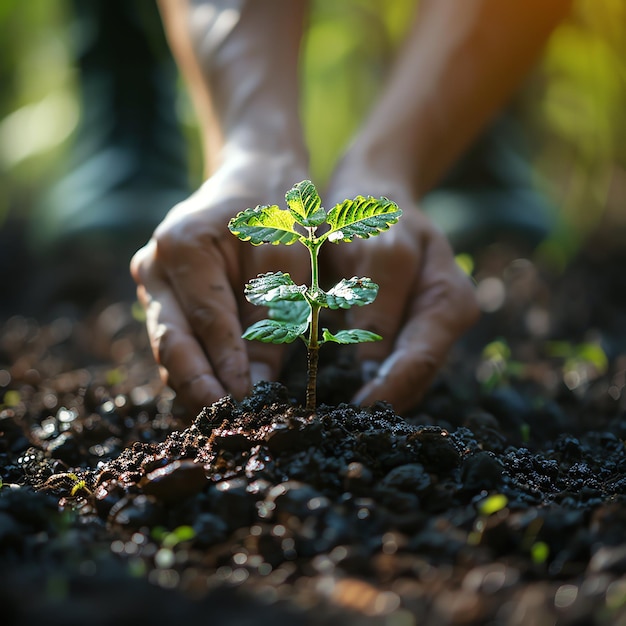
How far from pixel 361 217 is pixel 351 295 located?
0.45 feet

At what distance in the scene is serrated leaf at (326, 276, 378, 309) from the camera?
1.15 m

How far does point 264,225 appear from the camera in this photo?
1.22m

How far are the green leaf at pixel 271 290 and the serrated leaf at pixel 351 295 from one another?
5cm

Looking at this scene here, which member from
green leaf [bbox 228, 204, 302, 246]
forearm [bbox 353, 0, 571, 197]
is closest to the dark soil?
green leaf [bbox 228, 204, 302, 246]

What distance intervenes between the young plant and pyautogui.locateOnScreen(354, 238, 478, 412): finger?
35 centimetres

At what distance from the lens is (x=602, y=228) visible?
12.0 feet

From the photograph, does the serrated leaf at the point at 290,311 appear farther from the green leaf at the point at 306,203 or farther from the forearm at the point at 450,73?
the forearm at the point at 450,73

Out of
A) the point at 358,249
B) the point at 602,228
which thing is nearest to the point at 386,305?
the point at 358,249

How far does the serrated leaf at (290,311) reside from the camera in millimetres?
1168

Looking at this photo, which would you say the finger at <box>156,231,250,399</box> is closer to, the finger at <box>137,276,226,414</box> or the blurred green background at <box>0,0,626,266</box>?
the finger at <box>137,276,226,414</box>

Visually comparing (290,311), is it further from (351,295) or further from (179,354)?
(179,354)

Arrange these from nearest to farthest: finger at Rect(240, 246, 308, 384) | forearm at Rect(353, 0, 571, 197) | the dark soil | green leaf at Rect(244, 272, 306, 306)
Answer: the dark soil
green leaf at Rect(244, 272, 306, 306)
finger at Rect(240, 246, 308, 384)
forearm at Rect(353, 0, 571, 197)

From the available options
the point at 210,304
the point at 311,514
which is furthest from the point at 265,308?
the point at 311,514

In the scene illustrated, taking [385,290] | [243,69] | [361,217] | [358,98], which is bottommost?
[385,290]
